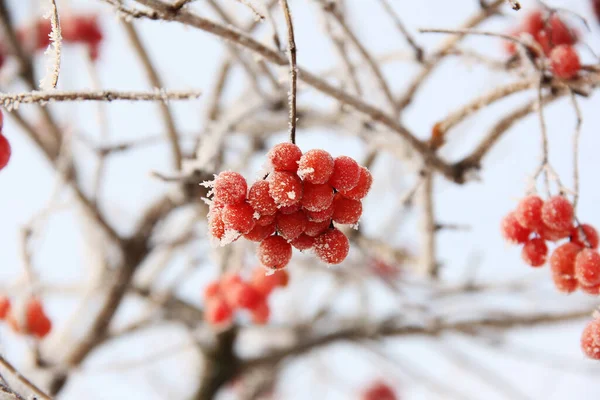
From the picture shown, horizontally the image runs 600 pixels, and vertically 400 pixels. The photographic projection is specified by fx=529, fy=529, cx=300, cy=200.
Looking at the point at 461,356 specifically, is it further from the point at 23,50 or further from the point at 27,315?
the point at 23,50

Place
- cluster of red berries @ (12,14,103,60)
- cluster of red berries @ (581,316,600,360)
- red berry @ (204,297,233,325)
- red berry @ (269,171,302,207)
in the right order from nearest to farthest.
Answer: red berry @ (269,171,302,207), cluster of red berries @ (581,316,600,360), red berry @ (204,297,233,325), cluster of red berries @ (12,14,103,60)

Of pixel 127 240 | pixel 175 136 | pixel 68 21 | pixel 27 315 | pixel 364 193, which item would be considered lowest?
pixel 27 315

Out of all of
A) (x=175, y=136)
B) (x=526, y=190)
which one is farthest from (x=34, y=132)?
(x=526, y=190)

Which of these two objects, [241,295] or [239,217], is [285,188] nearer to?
[239,217]

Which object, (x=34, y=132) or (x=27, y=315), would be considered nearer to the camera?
(x=27, y=315)

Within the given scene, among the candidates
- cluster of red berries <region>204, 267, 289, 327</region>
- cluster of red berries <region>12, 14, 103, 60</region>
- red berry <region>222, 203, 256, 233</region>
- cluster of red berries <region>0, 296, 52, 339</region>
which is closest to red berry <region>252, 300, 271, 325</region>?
cluster of red berries <region>204, 267, 289, 327</region>

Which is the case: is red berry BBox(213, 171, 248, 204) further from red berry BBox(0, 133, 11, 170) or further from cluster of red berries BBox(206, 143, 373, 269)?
red berry BBox(0, 133, 11, 170)

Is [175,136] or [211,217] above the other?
[175,136]

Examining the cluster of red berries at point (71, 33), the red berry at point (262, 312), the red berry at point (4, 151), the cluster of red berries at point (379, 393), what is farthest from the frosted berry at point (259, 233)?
the cluster of red berries at point (379, 393)
